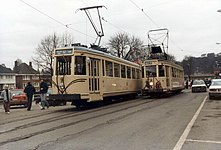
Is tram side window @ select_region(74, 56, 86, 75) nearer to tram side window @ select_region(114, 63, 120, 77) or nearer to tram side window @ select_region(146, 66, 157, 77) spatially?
tram side window @ select_region(114, 63, 120, 77)

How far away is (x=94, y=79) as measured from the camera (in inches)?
795

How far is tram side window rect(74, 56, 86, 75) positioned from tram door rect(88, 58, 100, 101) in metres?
0.49

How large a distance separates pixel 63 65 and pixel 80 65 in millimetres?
939

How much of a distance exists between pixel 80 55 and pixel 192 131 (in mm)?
9696

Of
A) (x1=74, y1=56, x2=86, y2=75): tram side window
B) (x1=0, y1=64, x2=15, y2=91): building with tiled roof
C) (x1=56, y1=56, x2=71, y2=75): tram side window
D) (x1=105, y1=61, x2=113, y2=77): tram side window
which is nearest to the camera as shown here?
(x1=74, y1=56, x2=86, y2=75): tram side window

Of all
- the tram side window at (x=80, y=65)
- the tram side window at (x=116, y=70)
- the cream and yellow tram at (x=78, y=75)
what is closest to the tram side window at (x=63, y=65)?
the cream and yellow tram at (x=78, y=75)

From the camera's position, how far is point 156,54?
1300 inches

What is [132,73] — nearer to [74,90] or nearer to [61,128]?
[74,90]

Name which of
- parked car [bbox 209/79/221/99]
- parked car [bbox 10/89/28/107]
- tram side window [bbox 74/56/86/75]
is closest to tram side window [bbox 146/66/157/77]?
parked car [bbox 209/79/221/99]

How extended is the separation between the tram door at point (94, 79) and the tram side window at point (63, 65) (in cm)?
118

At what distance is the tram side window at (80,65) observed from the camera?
19094mm

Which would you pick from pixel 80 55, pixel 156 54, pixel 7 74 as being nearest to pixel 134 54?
pixel 7 74

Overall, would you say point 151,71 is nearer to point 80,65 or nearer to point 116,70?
point 116,70

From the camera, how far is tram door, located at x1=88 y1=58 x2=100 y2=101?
19.7m
